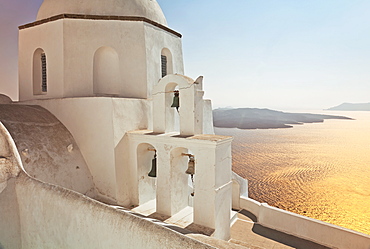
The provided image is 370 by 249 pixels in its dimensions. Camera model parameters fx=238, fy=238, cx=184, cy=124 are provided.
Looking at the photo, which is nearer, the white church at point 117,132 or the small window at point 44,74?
the white church at point 117,132

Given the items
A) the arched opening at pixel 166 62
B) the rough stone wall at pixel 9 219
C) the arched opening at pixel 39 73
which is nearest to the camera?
the rough stone wall at pixel 9 219

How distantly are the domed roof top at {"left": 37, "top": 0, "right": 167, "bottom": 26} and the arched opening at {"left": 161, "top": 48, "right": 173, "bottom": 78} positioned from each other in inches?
53.9

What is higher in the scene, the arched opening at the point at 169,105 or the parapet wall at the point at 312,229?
the arched opening at the point at 169,105

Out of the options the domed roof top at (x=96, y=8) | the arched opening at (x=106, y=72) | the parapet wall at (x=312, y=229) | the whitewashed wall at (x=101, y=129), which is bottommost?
the parapet wall at (x=312, y=229)

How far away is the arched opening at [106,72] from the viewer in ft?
28.3

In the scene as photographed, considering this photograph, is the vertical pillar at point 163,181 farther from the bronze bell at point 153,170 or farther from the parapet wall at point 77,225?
the parapet wall at point 77,225

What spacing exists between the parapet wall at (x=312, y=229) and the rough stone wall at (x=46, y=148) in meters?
6.69

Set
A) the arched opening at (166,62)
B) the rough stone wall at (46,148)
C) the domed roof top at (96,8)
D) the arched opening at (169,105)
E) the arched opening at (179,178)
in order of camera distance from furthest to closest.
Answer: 1. the arched opening at (166,62)
2. the domed roof top at (96,8)
3. the arched opening at (169,105)
4. the arched opening at (179,178)
5. the rough stone wall at (46,148)

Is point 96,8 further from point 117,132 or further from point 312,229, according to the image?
point 312,229

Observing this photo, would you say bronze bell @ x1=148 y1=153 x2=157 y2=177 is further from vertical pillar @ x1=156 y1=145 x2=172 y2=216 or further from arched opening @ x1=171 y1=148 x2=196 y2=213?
arched opening @ x1=171 y1=148 x2=196 y2=213

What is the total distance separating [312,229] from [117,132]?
736 centimetres

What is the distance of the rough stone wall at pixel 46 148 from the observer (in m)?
6.21

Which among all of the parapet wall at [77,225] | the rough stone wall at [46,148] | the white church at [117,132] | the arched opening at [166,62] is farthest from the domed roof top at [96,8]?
the parapet wall at [77,225]

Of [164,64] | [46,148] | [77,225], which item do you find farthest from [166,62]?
[77,225]
